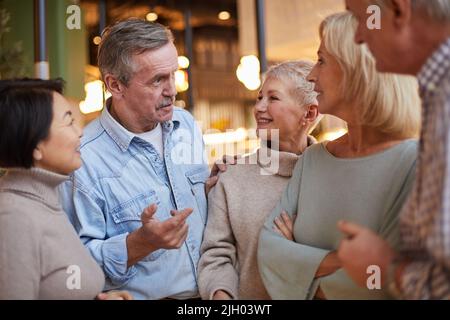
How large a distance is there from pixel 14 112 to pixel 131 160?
50cm

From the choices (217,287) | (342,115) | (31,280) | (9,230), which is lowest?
(217,287)

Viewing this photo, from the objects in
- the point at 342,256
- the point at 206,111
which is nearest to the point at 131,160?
the point at 342,256

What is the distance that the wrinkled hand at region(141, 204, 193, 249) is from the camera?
4.40ft

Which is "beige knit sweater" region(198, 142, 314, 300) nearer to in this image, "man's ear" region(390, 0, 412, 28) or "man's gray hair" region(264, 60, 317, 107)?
"man's gray hair" region(264, 60, 317, 107)

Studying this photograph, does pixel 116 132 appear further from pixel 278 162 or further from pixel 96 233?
pixel 278 162

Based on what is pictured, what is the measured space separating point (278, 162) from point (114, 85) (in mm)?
587

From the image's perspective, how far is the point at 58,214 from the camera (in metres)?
1.24

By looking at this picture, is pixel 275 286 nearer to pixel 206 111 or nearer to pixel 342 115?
pixel 342 115

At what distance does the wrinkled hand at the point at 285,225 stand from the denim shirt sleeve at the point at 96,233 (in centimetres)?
41

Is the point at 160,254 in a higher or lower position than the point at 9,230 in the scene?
lower

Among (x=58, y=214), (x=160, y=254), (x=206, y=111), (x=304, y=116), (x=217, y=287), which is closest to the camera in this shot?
(x=58, y=214)

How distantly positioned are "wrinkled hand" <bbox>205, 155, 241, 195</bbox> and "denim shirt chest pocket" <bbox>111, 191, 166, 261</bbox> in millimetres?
196

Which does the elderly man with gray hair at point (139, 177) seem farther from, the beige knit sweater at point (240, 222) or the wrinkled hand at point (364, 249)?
the wrinkled hand at point (364, 249)

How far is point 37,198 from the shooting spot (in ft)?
3.91
